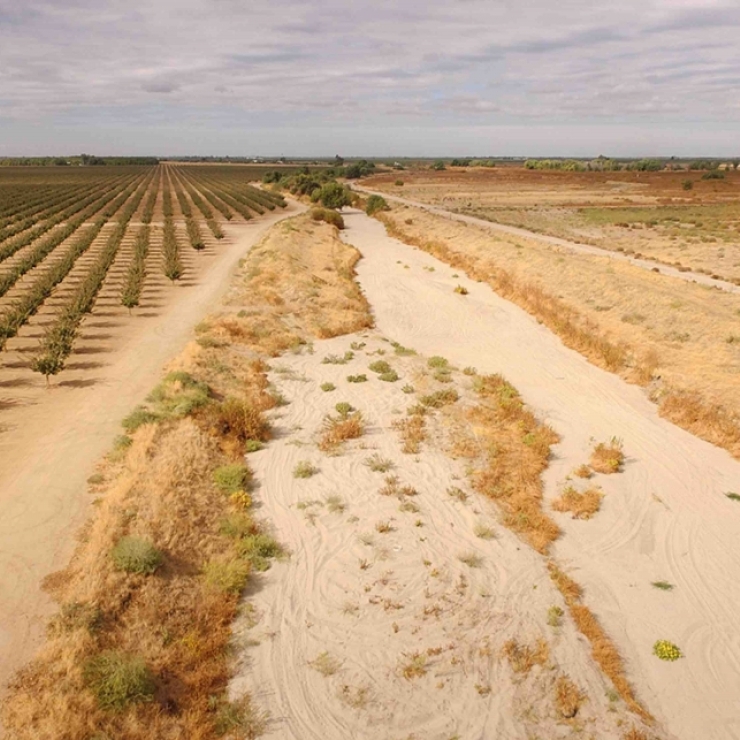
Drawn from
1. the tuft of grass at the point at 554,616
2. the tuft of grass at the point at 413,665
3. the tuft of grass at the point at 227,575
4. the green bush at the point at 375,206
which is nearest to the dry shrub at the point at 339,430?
the tuft of grass at the point at 227,575

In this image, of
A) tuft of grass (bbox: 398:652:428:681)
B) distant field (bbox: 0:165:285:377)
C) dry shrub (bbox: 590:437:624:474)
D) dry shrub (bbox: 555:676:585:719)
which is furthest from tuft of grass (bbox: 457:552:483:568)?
distant field (bbox: 0:165:285:377)

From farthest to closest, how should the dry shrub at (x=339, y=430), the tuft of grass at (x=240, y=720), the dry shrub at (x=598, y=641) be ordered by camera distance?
the dry shrub at (x=339, y=430)
the dry shrub at (x=598, y=641)
the tuft of grass at (x=240, y=720)

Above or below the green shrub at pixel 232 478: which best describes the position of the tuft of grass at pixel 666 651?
below

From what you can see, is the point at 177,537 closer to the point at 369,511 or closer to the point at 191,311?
the point at 369,511

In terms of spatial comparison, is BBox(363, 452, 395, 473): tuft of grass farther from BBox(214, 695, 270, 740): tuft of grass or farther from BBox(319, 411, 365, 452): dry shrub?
BBox(214, 695, 270, 740): tuft of grass

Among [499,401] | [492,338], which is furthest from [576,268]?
[499,401]

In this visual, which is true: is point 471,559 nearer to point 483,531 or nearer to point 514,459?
point 483,531

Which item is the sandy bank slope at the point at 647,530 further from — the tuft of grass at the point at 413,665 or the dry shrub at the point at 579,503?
the tuft of grass at the point at 413,665

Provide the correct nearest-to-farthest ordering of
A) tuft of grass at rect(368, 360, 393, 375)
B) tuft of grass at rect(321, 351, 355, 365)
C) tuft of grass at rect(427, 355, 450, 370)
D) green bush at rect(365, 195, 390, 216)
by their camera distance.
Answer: tuft of grass at rect(368, 360, 393, 375), tuft of grass at rect(427, 355, 450, 370), tuft of grass at rect(321, 351, 355, 365), green bush at rect(365, 195, 390, 216)
